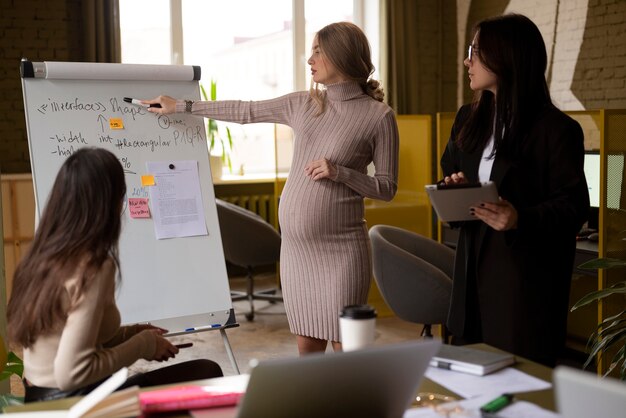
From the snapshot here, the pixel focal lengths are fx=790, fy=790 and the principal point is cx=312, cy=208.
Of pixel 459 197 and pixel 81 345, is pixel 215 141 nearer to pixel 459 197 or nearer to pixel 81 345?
pixel 459 197

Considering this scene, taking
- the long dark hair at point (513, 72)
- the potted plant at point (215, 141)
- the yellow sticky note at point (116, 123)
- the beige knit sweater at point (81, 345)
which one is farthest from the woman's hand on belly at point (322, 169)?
the potted plant at point (215, 141)

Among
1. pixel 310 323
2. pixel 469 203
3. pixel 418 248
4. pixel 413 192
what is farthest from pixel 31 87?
pixel 413 192

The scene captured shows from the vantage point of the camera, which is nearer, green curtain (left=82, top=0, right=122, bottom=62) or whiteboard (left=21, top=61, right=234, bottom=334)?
whiteboard (left=21, top=61, right=234, bottom=334)

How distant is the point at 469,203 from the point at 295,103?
911 mm

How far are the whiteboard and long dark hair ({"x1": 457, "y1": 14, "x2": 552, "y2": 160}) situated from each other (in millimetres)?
1263

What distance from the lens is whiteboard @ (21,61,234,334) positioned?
9.51ft

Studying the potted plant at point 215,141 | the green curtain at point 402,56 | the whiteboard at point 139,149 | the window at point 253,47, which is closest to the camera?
the whiteboard at point 139,149

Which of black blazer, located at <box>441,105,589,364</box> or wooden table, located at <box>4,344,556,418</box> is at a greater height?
black blazer, located at <box>441,105,589,364</box>

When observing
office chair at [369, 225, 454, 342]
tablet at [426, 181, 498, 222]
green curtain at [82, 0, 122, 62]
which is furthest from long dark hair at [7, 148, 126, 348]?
green curtain at [82, 0, 122, 62]

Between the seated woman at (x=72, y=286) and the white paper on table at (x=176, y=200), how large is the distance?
1085mm

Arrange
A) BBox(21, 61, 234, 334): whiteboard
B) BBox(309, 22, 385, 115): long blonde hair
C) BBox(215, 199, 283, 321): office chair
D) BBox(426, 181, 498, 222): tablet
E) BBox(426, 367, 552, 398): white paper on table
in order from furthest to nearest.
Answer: BBox(215, 199, 283, 321): office chair → BBox(21, 61, 234, 334): whiteboard → BBox(309, 22, 385, 115): long blonde hair → BBox(426, 181, 498, 222): tablet → BBox(426, 367, 552, 398): white paper on table

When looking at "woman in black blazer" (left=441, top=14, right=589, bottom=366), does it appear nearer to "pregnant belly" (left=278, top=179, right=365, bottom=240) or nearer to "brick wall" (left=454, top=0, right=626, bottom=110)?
"pregnant belly" (left=278, top=179, right=365, bottom=240)

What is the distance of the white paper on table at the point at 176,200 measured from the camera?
2.99 m

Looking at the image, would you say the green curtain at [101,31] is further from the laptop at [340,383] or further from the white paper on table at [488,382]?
the laptop at [340,383]
